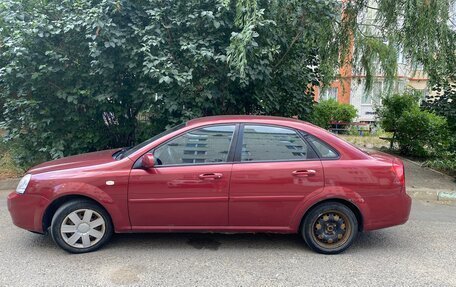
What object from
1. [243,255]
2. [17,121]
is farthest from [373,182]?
[17,121]

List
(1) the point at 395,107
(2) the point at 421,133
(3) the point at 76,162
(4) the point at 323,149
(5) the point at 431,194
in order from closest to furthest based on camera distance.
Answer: (4) the point at 323,149, (3) the point at 76,162, (5) the point at 431,194, (2) the point at 421,133, (1) the point at 395,107

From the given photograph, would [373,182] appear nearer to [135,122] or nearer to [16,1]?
[135,122]

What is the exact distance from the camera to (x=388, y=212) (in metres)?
4.01

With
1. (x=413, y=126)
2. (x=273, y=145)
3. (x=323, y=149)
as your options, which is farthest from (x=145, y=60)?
(x=413, y=126)

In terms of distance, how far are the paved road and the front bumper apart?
333mm

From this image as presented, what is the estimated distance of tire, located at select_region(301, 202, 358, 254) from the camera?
3990 millimetres

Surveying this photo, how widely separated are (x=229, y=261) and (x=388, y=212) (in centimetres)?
178

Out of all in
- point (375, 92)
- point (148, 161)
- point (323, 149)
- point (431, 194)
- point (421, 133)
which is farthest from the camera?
point (375, 92)

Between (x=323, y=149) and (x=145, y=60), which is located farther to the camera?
(x=145, y=60)

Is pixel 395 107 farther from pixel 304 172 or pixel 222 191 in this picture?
pixel 222 191

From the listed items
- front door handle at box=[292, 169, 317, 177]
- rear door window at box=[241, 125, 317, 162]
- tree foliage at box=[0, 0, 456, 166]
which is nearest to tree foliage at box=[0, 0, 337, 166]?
tree foliage at box=[0, 0, 456, 166]

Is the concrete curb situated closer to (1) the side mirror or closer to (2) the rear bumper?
(2) the rear bumper

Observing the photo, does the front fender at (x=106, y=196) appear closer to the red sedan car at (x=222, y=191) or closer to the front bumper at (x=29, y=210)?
the red sedan car at (x=222, y=191)

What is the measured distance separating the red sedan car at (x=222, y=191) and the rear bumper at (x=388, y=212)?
1 centimetres
